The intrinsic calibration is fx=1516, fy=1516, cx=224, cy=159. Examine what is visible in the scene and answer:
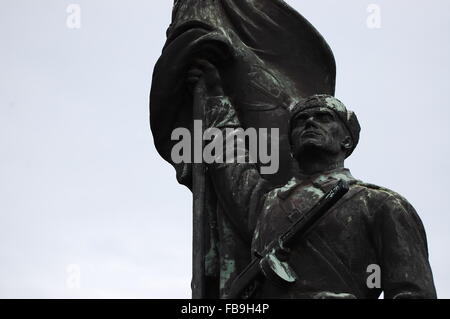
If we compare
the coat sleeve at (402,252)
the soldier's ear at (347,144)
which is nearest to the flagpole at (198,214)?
the soldier's ear at (347,144)

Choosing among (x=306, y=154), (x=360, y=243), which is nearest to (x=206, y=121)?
(x=306, y=154)

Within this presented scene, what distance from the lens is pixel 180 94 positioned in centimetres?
1388

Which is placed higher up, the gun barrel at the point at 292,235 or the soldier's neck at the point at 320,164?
the soldier's neck at the point at 320,164

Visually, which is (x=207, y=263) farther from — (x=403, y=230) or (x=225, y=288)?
(x=403, y=230)

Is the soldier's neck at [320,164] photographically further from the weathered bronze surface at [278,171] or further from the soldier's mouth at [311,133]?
the soldier's mouth at [311,133]

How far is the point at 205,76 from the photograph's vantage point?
544 inches

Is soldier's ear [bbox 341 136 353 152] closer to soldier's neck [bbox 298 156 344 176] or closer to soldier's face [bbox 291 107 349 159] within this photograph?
soldier's face [bbox 291 107 349 159]

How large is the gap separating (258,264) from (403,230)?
118 centimetres

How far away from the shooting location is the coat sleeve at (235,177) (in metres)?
12.9

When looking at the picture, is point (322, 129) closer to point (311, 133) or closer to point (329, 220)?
point (311, 133)

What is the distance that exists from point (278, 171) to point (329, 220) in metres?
1.42

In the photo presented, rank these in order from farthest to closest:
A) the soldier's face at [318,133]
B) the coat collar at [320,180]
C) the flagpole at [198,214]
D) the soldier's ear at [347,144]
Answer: the flagpole at [198,214] → the soldier's ear at [347,144] → the soldier's face at [318,133] → the coat collar at [320,180]
